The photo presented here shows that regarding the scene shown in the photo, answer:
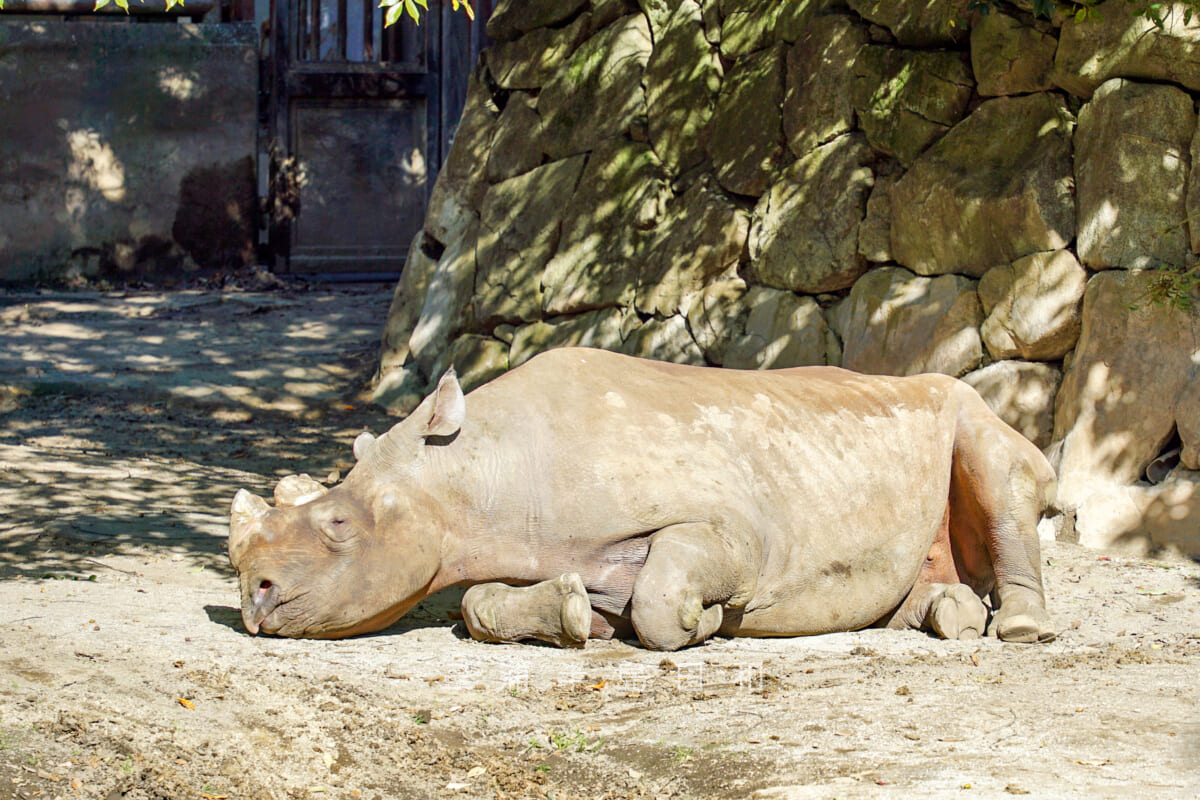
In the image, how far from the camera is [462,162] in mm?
10133

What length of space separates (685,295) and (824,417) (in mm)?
3329

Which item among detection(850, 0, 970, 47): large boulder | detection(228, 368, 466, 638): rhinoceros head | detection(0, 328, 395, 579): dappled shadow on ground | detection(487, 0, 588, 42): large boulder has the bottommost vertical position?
detection(0, 328, 395, 579): dappled shadow on ground

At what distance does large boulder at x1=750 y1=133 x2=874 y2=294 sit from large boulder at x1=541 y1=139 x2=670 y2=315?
104 centimetres

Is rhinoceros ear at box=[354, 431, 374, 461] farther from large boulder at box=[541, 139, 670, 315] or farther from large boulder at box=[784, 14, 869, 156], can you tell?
large boulder at box=[541, 139, 670, 315]

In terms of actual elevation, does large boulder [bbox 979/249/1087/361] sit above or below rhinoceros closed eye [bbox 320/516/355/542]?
above

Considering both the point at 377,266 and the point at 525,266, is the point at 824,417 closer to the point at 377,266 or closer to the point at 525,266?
the point at 525,266

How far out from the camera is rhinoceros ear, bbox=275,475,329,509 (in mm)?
4320

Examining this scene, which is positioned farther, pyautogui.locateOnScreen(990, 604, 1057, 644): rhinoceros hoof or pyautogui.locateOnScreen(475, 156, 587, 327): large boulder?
pyautogui.locateOnScreen(475, 156, 587, 327): large boulder

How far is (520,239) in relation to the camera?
9.27 m

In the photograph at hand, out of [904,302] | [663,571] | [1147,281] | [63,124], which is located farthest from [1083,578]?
[63,124]

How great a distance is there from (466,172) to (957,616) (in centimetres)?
645

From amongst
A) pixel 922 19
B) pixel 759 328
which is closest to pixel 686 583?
pixel 759 328

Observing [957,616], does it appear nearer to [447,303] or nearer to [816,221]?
[816,221]

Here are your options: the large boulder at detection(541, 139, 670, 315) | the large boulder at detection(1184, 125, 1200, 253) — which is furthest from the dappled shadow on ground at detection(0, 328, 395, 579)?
the large boulder at detection(1184, 125, 1200, 253)
